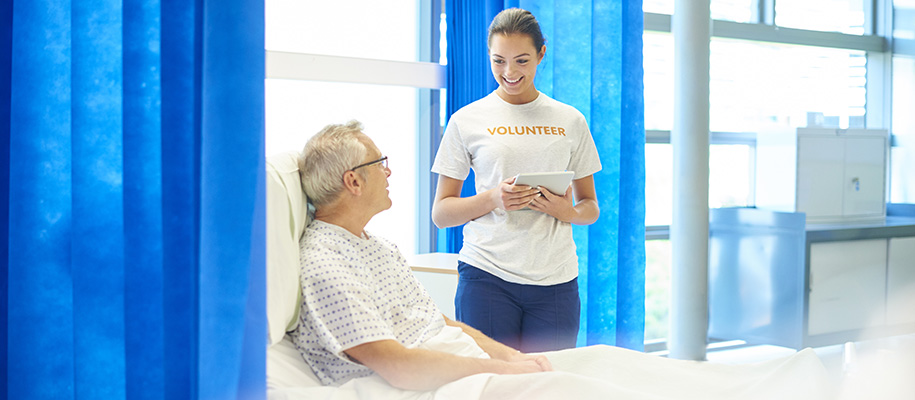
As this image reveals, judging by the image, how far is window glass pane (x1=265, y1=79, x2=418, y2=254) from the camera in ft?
9.58

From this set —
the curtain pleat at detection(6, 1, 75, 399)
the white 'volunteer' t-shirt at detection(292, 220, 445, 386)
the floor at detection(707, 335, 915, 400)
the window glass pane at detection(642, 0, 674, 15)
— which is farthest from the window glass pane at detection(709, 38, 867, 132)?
the curtain pleat at detection(6, 1, 75, 399)

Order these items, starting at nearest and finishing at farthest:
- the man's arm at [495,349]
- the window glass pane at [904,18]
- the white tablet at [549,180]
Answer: the man's arm at [495,349]
the white tablet at [549,180]
the window glass pane at [904,18]

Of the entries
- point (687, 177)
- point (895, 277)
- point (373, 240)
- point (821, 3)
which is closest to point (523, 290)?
point (373, 240)

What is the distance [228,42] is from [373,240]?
627 mm

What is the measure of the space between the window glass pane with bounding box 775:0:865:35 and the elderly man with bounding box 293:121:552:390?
3.54 m

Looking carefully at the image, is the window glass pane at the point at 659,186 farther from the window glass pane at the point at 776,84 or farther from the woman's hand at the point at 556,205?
the woman's hand at the point at 556,205

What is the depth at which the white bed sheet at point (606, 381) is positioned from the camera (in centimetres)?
132

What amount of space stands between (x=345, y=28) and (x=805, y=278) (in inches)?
104

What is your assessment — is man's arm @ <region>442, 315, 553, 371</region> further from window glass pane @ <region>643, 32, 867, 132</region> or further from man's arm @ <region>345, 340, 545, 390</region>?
window glass pane @ <region>643, 32, 867, 132</region>

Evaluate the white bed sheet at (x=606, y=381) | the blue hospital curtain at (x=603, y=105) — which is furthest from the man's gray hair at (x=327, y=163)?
the blue hospital curtain at (x=603, y=105)

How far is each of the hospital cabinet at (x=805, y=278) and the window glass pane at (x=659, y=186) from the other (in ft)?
0.90

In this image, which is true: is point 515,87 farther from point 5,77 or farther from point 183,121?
point 5,77

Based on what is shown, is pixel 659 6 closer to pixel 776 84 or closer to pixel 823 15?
pixel 776 84

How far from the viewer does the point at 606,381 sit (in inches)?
53.7
